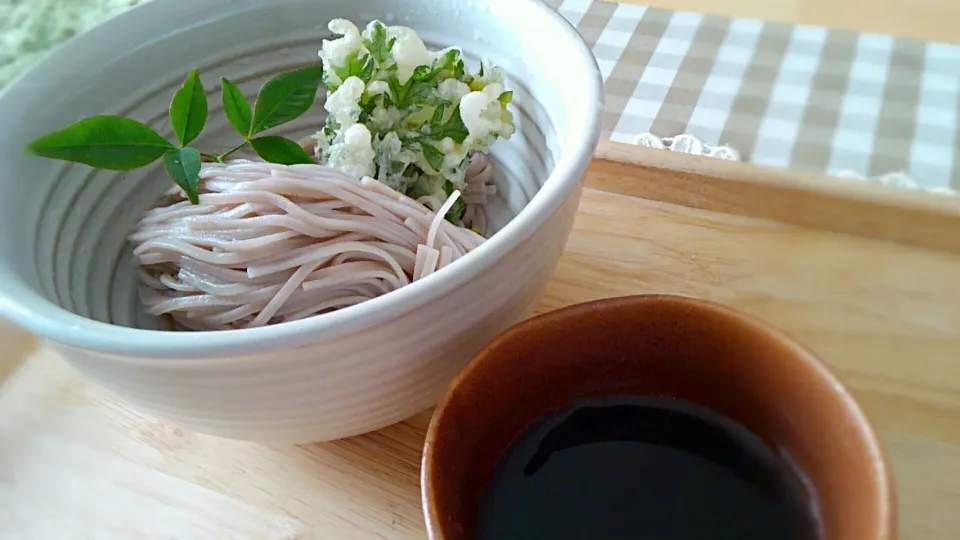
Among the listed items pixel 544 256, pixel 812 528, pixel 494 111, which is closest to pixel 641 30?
pixel 494 111

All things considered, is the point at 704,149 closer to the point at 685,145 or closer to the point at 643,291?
the point at 685,145

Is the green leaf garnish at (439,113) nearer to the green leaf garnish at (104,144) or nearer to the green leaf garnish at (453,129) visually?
the green leaf garnish at (453,129)

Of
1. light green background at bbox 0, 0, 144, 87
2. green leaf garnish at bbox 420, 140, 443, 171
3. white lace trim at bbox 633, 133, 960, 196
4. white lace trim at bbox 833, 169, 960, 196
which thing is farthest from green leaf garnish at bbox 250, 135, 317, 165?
light green background at bbox 0, 0, 144, 87

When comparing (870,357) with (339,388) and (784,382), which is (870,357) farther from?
(339,388)

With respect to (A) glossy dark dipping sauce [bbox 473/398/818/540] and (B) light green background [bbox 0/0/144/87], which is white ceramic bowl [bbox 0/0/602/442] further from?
(B) light green background [bbox 0/0/144/87]

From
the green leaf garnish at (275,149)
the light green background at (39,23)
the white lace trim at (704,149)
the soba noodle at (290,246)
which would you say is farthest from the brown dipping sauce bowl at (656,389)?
the light green background at (39,23)

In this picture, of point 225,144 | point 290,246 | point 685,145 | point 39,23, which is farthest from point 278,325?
point 39,23
